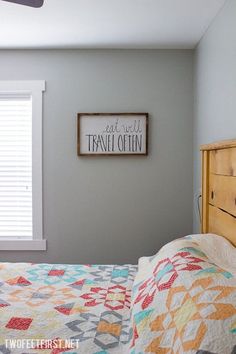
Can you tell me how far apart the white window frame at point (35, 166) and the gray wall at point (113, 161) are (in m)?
0.05

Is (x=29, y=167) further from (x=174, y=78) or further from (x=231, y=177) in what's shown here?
(x=231, y=177)

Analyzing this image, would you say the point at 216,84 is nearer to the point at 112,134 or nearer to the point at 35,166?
the point at 112,134

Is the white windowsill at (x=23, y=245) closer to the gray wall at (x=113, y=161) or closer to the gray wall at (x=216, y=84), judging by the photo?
the gray wall at (x=113, y=161)

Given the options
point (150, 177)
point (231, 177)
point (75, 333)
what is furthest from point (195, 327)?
point (150, 177)

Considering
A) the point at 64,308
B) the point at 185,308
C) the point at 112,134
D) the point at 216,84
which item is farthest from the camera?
the point at 112,134

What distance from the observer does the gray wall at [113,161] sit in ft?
11.3

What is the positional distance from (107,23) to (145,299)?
2.16 meters

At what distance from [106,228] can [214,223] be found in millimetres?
1476

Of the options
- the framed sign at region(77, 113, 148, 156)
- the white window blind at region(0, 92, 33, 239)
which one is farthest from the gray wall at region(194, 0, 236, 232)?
the white window blind at region(0, 92, 33, 239)

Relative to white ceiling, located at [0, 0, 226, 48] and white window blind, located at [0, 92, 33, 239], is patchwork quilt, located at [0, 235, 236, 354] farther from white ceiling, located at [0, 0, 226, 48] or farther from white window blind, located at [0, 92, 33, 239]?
white ceiling, located at [0, 0, 226, 48]

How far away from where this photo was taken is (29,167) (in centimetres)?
354

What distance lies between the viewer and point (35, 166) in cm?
349

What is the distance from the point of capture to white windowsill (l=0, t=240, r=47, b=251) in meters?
3.49

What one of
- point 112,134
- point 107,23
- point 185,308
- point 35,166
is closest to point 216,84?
point 107,23
